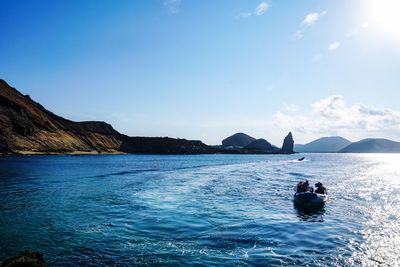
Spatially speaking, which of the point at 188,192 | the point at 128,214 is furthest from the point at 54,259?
the point at 188,192

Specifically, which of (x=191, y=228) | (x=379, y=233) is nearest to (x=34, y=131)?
(x=191, y=228)

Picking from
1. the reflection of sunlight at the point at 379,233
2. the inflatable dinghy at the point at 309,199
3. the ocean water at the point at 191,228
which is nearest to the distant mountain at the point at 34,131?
the ocean water at the point at 191,228

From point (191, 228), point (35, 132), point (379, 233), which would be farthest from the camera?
point (35, 132)

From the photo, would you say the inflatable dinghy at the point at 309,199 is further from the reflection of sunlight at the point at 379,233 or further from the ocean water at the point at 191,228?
the reflection of sunlight at the point at 379,233

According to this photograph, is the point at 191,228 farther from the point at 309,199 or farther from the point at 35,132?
the point at 35,132

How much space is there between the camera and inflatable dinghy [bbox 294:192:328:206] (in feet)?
136

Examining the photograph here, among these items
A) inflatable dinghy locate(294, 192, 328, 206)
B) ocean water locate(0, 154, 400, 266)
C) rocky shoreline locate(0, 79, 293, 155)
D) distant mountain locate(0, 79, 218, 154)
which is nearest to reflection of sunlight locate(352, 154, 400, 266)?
ocean water locate(0, 154, 400, 266)

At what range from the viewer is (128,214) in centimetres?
3400

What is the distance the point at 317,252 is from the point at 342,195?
108ft

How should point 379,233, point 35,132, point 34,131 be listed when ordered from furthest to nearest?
point 35,132 → point 34,131 → point 379,233

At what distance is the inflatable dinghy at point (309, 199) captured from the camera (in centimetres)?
4134

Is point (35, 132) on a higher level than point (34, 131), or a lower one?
lower

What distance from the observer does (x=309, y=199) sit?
41.4m

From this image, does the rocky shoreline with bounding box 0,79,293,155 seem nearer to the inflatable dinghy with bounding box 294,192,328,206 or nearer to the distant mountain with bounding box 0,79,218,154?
the distant mountain with bounding box 0,79,218,154
